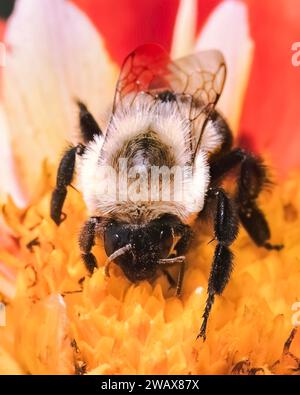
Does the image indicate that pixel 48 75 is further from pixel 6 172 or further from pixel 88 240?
pixel 88 240

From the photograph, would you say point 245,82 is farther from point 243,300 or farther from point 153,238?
point 153,238

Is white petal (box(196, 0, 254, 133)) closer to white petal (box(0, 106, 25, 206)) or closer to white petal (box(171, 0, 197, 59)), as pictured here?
white petal (box(171, 0, 197, 59))

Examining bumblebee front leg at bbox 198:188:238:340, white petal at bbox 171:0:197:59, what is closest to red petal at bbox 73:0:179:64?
white petal at bbox 171:0:197:59

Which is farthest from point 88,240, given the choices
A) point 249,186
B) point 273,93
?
point 273,93

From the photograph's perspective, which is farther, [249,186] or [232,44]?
[232,44]

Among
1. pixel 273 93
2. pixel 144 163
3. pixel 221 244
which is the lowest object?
pixel 221 244

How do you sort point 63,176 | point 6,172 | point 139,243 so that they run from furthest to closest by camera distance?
point 6,172 < point 63,176 < point 139,243

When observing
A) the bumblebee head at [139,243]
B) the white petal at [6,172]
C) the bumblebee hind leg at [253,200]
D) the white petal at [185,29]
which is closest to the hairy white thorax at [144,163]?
the bumblebee head at [139,243]
